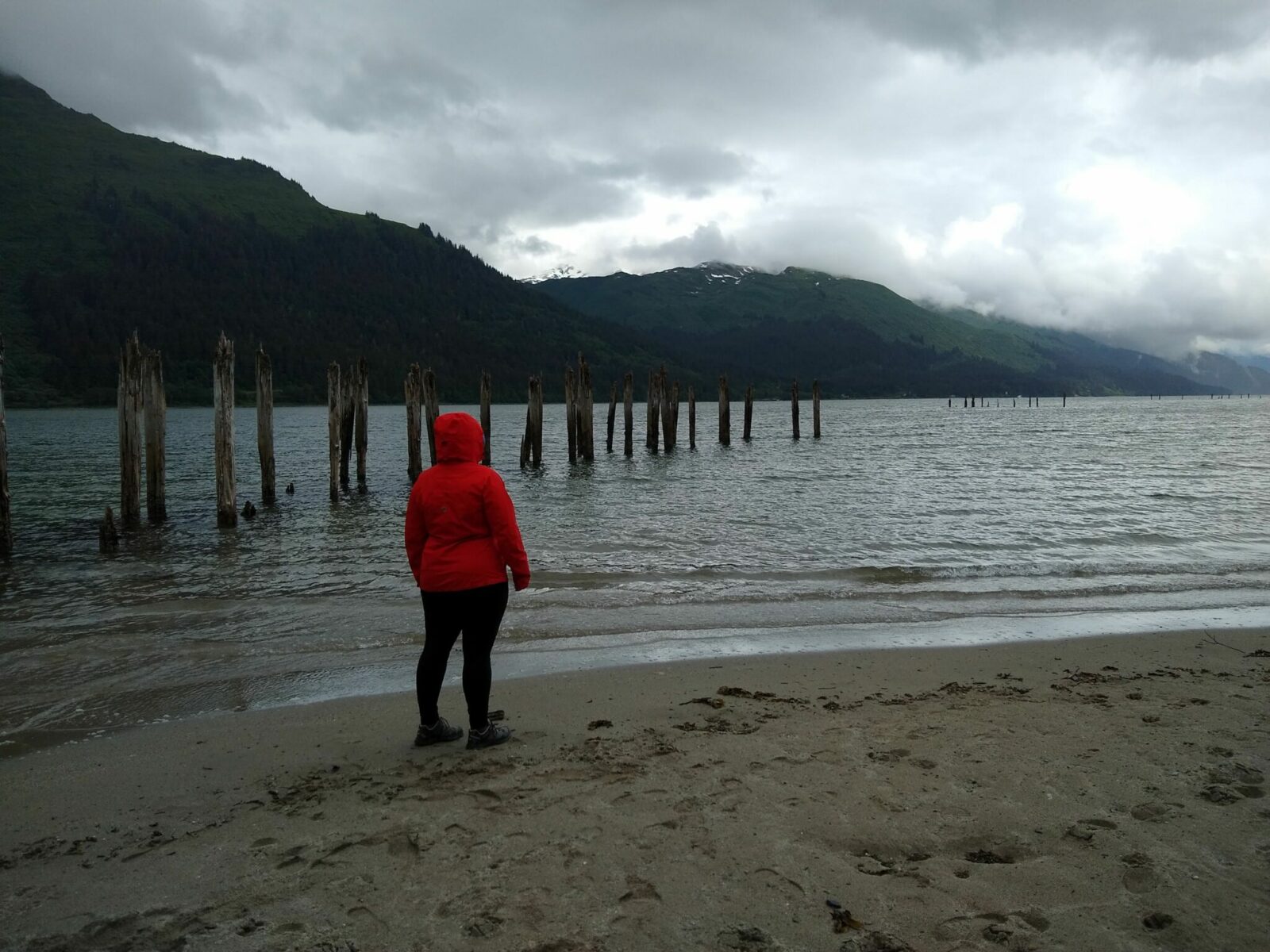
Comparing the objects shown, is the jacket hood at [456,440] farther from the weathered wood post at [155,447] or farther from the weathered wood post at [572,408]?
the weathered wood post at [572,408]

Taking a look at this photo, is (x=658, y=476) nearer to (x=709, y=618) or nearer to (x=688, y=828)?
(x=709, y=618)

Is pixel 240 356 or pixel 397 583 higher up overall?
pixel 240 356

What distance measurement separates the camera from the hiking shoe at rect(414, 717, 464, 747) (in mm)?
5145

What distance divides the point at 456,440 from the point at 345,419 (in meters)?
22.2

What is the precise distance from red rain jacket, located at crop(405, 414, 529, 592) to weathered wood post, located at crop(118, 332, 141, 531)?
14.7 meters

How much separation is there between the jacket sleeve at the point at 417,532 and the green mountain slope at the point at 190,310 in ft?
412

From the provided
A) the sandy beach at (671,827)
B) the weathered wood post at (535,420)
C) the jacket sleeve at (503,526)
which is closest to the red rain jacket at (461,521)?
the jacket sleeve at (503,526)

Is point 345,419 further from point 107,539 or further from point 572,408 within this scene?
point 107,539

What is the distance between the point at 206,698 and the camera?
21.4 feet

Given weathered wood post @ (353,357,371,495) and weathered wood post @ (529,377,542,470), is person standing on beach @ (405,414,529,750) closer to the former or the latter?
weathered wood post @ (353,357,371,495)

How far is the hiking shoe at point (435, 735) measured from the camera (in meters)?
5.14

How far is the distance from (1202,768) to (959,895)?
2.22m

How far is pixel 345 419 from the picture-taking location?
25516 mm

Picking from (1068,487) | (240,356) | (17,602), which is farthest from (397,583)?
(240,356)
